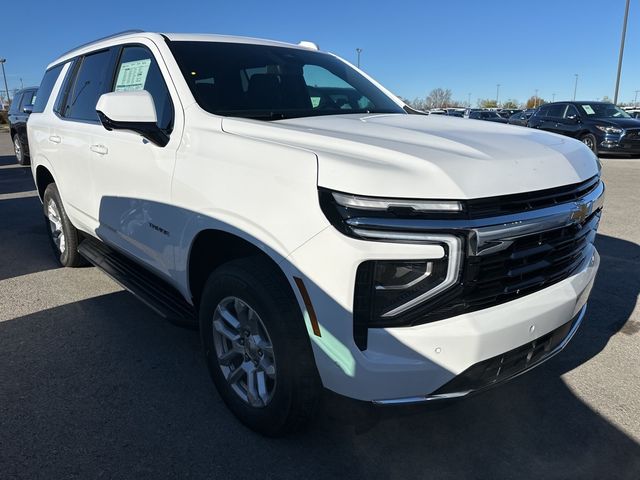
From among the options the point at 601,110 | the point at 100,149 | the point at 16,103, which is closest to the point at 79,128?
the point at 100,149

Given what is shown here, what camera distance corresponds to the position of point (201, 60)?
3064mm

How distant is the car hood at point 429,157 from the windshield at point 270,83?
398mm

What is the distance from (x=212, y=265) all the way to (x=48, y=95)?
3.57 m

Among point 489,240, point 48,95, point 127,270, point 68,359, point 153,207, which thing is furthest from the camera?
point 48,95

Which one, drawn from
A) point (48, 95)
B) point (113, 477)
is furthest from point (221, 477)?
point (48, 95)

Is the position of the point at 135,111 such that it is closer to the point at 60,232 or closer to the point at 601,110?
the point at 60,232

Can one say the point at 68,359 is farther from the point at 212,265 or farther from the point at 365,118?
the point at 365,118

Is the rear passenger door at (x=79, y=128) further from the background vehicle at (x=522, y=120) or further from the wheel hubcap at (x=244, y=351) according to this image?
the background vehicle at (x=522, y=120)

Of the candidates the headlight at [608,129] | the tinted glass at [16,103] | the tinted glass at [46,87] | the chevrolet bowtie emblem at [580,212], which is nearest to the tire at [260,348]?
the chevrolet bowtie emblem at [580,212]

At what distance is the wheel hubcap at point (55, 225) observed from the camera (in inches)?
193

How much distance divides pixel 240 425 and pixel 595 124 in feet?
50.2

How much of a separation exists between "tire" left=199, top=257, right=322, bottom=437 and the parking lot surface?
179 millimetres

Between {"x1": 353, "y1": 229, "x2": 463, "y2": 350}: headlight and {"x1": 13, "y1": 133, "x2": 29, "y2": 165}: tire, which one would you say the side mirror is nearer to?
{"x1": 353, "y1": 229, "x2": 463, "y2": 350}: headlight

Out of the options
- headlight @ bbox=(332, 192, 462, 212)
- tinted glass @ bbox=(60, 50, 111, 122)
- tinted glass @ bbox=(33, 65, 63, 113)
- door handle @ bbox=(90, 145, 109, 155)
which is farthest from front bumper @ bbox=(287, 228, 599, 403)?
tinted glass @ bbox=(33, 65, 63, 113)
